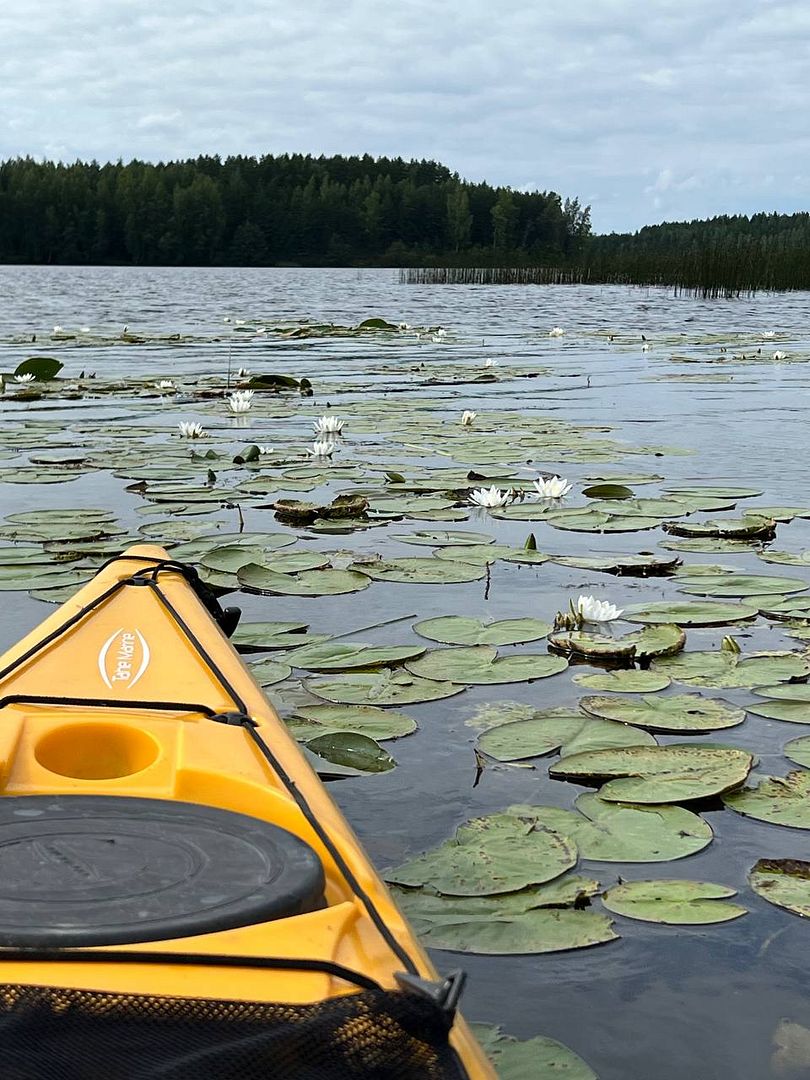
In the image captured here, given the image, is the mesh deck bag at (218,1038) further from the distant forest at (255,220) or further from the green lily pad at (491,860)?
the distant forest at (255,220)

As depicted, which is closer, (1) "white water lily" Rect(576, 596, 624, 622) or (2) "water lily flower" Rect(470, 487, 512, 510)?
(1) "white water lily" Rect(576, 596, 624, 622)

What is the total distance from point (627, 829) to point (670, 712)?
0.55m

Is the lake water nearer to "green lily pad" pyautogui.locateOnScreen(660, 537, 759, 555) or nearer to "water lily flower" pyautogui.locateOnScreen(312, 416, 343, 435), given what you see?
"green lily pad" pyautogui.locateOnScreen(660, 537, 759, 555)

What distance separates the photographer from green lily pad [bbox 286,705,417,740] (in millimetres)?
2482

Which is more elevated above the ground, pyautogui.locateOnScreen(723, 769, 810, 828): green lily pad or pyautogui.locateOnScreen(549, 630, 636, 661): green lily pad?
pyautogui.locateOnScreen(549, 630, 636, 661): green lily pad

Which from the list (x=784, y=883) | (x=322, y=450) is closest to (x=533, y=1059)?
(x=784, y=883)

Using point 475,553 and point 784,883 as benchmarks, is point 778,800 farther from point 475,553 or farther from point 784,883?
point 475,553

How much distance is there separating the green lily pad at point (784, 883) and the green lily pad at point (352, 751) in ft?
2.45

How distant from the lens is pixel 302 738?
242 cm

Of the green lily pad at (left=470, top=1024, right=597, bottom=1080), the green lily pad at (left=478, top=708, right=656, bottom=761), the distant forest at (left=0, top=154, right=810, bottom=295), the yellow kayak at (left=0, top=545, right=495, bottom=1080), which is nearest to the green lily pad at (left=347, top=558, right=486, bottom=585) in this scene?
the green lily pad at (left=478, top=708, right=656, bottom=761)

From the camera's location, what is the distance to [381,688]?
271 cm

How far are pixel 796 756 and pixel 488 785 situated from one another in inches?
23.6

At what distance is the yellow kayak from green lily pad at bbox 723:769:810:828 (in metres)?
0.83

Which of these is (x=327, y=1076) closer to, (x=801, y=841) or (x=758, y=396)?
(x=801, y=841)
